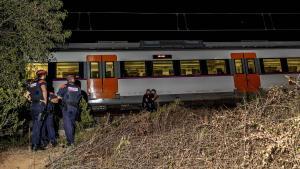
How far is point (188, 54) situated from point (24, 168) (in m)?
11.3

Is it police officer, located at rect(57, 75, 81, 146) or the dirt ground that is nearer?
the dirt ground

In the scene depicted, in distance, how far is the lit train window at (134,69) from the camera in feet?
52.9

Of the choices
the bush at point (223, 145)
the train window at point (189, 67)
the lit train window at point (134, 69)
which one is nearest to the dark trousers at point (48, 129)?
the bush at point (223, 145)

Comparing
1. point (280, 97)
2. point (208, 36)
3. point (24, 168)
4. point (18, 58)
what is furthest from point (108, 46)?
point (208, 36)

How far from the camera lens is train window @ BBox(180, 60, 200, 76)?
1675 cm

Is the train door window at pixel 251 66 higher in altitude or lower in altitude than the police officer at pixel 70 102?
higher

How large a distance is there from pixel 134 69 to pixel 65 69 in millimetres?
2826

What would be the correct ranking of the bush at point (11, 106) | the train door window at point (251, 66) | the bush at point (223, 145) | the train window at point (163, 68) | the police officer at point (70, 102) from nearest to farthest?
the bush at point (223, 145) < the bush at point (11, 106) < the police officer at point (70, 102) < the train window at point (163, 68) < the train door window at point (251, 66)

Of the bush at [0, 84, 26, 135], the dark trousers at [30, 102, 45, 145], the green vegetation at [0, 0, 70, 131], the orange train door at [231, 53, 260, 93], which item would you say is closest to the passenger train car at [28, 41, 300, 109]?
the orange train door at [231, 53, 260, 93]

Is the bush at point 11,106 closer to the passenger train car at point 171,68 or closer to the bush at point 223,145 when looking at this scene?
the bush at point 223,145

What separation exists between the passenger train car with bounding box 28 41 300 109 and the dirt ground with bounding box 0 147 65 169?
781 cm

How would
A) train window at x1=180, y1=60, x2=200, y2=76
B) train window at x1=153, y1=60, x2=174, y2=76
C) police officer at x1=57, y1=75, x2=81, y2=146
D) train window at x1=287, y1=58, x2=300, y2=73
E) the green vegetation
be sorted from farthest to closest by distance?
1. train window at x1=287, y1=58, x2=300, y2=73
2. train window at x1=180, y1=60, x2=200, y2=76
3. train window at x1=153, y1=60, x2=174, y2=76
4. the green vegetation
5. police officer at x1=57, y1=75, x2=81, y2=146

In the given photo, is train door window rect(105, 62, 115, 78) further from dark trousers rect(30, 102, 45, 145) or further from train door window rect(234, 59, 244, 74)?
dark trousers rect(30, 102, 45, 145)

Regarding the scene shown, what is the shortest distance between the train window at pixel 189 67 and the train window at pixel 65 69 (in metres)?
4.49
